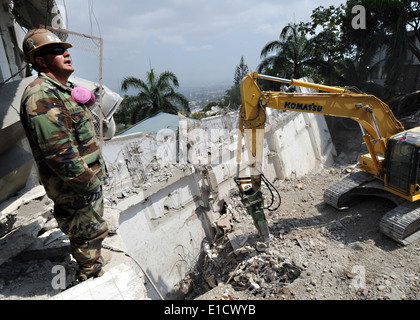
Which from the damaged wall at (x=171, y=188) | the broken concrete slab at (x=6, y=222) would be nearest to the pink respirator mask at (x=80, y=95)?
the broken concrete slab at (x=6, y=222)

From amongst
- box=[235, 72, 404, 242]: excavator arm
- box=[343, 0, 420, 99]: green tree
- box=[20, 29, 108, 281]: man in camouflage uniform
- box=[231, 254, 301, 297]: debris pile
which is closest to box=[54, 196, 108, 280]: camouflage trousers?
box=[20, 29, 108, 281]: man in camouflage uniform

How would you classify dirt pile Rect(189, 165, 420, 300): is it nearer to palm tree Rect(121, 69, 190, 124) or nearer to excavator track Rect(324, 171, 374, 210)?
excavator track Rect(324, 171, 374, 210)

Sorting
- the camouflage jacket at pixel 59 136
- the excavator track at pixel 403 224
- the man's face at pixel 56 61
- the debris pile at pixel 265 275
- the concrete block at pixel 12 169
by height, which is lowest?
the debris pile at pixel 265 275

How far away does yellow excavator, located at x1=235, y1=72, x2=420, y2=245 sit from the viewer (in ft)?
14.6

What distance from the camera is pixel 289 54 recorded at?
15.1 m

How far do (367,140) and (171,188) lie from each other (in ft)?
13.4

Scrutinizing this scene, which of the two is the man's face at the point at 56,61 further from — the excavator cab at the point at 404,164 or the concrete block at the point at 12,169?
the excavator cab at the point at 404,164

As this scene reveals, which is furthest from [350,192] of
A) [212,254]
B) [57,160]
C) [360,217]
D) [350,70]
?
[350,70]

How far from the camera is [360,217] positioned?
5605mm

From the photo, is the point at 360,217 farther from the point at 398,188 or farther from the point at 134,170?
the point at 134,170

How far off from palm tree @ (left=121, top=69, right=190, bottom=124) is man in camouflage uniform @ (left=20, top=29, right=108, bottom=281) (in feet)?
52.4

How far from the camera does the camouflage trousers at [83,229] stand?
7.37ft

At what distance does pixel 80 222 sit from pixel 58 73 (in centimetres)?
121
